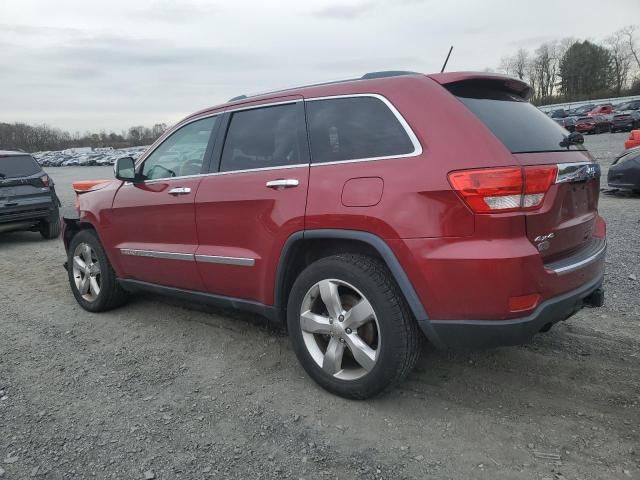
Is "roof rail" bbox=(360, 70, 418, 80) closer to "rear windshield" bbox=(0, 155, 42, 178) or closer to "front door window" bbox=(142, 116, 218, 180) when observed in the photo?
"front door window" bbox=(142, 116, 218, 180)

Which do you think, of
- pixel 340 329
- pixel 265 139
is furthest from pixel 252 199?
pixel 340 329

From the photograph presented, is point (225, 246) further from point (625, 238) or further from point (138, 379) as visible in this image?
point (625, 238)

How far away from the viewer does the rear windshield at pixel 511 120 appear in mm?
2672

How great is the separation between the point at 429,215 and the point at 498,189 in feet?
1.11

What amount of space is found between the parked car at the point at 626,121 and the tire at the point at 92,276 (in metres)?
33.2

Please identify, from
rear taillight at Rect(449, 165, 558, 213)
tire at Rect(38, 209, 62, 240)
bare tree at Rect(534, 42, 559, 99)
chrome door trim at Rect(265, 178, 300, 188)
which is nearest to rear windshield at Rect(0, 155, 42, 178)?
tire at Rect(38, 209, 62, 240)

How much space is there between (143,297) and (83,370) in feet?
5.63

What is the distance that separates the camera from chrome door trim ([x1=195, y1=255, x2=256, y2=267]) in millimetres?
3354

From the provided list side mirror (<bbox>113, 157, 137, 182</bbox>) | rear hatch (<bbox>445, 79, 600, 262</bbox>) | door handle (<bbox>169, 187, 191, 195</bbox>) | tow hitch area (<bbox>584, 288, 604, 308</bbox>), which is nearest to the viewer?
rear hatch (<bbox>445, 79, 600, 262</bbox>)

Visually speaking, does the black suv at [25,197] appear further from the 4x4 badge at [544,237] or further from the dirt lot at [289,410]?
the 4x4 badge at [544,237]

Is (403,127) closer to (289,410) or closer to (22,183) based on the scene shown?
A: (289,410)

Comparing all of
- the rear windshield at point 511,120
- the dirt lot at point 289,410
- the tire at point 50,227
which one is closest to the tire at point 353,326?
the dirt lot at point 289,410

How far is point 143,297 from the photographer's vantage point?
17.3 feet

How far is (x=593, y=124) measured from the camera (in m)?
32.7
